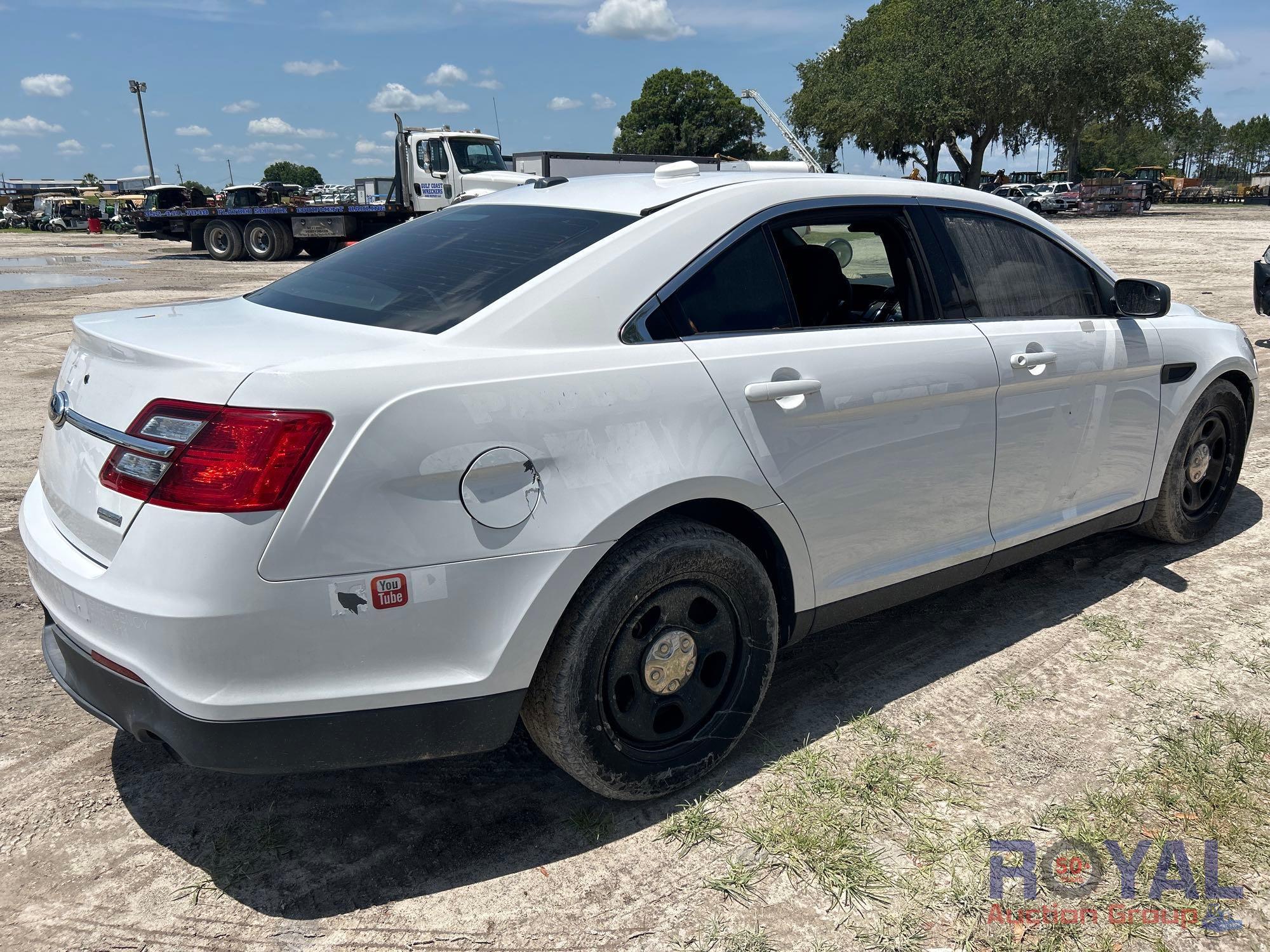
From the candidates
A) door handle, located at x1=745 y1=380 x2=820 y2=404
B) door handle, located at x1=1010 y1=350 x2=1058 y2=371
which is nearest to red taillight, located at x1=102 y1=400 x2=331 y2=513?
door handle, located at x1=745 y1=380 x2=820 y2=404

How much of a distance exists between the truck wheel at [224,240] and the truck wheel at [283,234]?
157 centimetres

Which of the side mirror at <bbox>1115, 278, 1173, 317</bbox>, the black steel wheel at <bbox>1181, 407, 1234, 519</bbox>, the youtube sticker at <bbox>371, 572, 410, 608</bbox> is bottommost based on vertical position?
the black steel wheel at <bbox>1181, 407, 1234, 519</bbox>

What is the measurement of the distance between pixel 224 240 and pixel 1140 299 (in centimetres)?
2654

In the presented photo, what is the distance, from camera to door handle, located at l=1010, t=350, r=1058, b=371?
3350 millimetres

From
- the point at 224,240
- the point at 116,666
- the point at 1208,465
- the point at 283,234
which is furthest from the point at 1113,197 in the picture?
the point at 116,666

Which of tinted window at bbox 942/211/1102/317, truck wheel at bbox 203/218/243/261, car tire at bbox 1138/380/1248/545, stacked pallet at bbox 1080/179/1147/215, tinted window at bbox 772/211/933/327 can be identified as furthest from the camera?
stacked pallet at bbox 1080/179/1147/215

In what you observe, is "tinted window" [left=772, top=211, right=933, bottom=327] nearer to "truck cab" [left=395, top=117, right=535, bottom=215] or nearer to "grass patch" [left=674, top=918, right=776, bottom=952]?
"grass patch" [left=674, top=918, right=776, bottom=952]

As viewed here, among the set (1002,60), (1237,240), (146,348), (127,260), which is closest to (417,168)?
(127,260)

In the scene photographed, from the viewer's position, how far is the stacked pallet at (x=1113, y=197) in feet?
143

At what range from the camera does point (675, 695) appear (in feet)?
8.87

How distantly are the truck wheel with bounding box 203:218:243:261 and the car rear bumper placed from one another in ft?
85.6

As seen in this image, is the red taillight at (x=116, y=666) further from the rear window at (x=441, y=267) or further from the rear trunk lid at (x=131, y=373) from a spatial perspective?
the rear window at (x=441, y=267)

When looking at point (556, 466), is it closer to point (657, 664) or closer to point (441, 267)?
point (657, 664)

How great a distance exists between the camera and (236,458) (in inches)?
79.7
